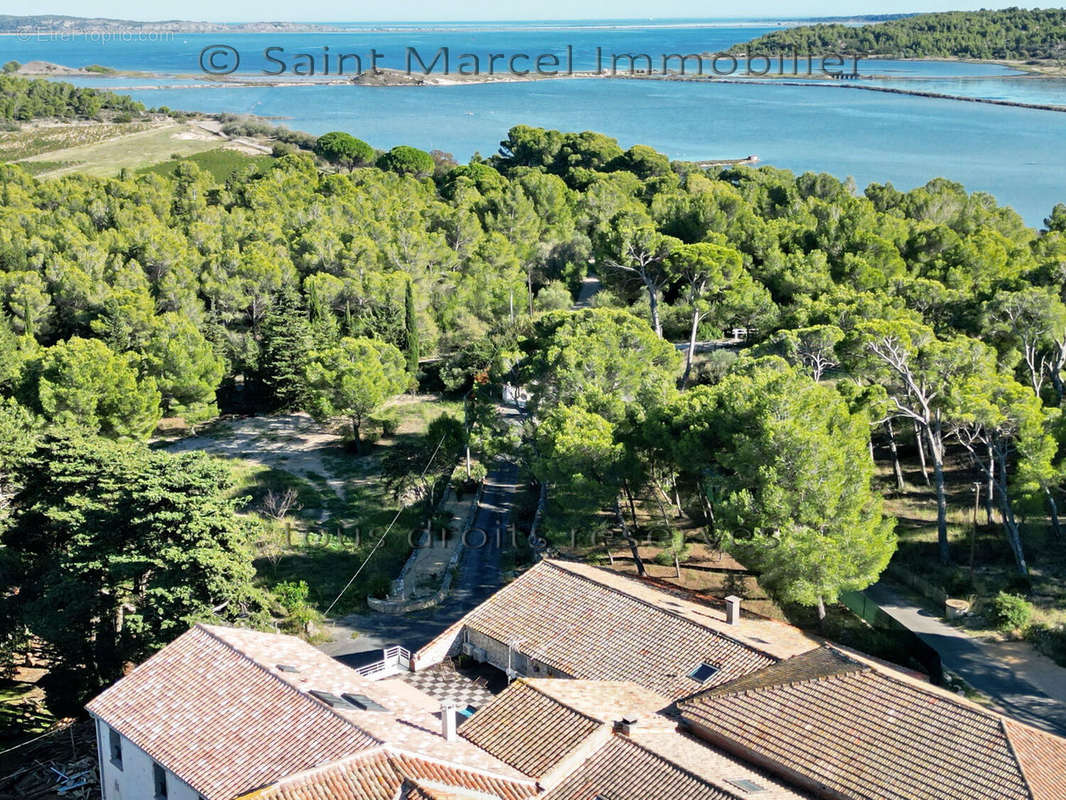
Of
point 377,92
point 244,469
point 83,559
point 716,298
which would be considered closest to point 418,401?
point 244,469

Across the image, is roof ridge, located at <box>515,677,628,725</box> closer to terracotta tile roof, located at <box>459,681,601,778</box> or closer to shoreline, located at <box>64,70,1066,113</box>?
terracotta tile roof, located at <box>459,681,601,778</box>

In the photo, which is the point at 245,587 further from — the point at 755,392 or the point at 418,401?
the point at 418,401

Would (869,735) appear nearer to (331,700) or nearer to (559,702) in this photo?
(559,702)

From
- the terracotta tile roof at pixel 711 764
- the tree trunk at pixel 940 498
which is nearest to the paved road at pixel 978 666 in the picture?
the tree trunk at pixel 940 498

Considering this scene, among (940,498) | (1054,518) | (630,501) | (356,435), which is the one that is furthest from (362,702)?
(356,435)

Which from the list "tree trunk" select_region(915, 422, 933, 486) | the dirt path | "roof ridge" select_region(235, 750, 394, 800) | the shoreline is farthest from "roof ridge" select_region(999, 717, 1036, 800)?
the shoreline

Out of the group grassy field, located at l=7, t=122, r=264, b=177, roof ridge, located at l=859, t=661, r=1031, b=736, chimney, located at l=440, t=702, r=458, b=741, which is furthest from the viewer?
grassy field, located at l=7, t=122, r=264, b=177
